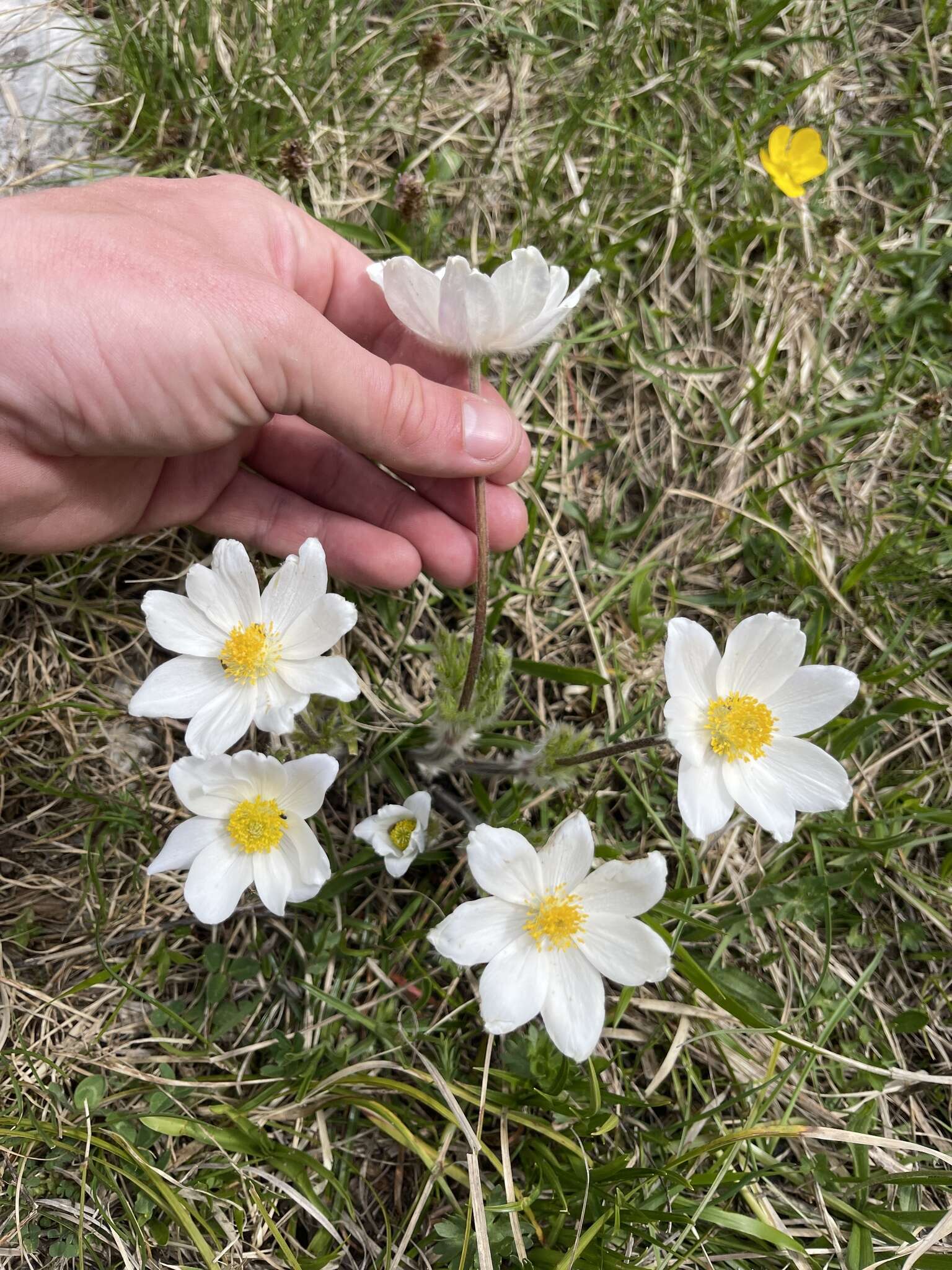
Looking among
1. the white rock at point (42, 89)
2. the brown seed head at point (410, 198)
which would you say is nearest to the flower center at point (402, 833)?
the brown seed head at point (410, 198)

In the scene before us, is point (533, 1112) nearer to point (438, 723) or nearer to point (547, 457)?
point (438, 723)

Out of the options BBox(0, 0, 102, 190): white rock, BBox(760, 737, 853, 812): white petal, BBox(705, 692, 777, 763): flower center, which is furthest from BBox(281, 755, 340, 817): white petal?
BBox(0, 0, 102, 190): white rock

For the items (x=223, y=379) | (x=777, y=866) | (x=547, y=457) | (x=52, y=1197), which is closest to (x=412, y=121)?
(x=547, y=457)

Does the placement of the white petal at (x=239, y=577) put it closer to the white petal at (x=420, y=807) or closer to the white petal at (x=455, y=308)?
the white petal at (x=420, y=807)

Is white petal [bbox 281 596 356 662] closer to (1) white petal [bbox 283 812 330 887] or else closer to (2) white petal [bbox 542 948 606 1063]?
(1) white petal [bbox 283 812 330 887]

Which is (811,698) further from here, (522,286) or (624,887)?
(522,286)

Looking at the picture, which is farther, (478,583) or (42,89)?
(42,89)

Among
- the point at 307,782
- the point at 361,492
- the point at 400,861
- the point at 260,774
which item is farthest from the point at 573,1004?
the point at 361,492
